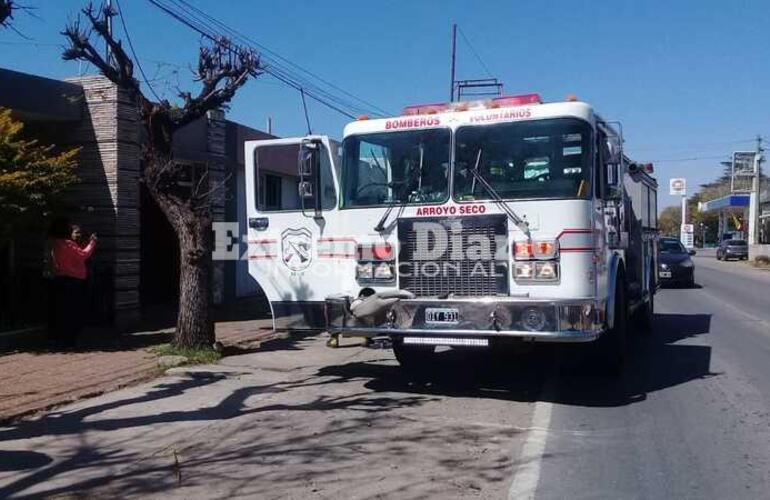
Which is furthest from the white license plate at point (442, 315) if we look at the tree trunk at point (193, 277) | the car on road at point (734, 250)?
the car on road at point (734, 250)

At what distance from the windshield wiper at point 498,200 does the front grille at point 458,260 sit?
93 mm

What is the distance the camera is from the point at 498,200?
7398mm

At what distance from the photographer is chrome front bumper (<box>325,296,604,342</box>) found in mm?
6863

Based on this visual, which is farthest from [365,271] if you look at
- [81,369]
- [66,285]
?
[66,285]

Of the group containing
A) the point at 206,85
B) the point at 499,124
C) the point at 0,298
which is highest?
the point at 206,85

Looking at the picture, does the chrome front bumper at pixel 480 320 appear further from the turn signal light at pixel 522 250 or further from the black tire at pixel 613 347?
the black tire at pixel 613 347

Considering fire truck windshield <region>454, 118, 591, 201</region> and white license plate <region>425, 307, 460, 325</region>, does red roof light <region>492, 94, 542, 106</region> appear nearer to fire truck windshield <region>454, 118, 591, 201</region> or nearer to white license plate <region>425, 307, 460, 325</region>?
fire truck windshield <region>454, 118, 591, 201</region>

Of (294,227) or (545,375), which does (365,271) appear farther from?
(545,375)

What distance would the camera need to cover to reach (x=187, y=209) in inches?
396

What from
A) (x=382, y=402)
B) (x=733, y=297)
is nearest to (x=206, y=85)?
(x=382, y=402)

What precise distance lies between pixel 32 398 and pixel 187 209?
3.35 metres

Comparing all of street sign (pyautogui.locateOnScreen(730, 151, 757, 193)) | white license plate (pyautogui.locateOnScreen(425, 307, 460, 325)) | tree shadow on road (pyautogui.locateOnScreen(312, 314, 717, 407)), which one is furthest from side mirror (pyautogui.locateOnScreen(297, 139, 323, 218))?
street sign (pyautogui.locateOnScreen(730, 151, 757, 193))

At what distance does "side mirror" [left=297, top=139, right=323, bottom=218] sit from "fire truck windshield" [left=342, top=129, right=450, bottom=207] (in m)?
0.28

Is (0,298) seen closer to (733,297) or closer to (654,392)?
(654,392)
